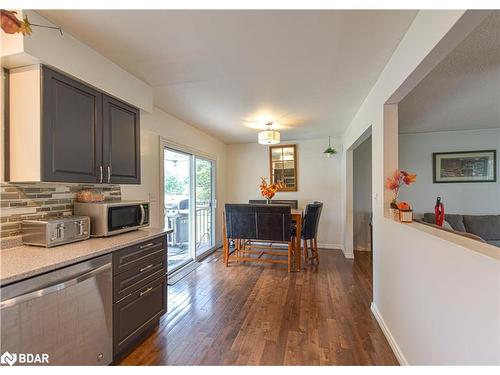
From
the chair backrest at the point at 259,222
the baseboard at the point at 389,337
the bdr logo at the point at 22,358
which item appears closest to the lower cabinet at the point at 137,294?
the bdr logo at the point at 22,358

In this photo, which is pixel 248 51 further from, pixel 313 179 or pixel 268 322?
pixel 313 179

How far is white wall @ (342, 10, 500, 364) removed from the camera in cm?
94

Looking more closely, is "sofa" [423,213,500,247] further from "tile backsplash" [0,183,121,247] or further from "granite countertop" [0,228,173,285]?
"tile backsplash" [0,183,121,247]

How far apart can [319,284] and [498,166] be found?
366cm

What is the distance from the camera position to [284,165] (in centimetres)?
502

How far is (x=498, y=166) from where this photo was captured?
12.4 feet

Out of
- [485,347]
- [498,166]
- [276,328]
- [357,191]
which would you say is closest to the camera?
[485,347]

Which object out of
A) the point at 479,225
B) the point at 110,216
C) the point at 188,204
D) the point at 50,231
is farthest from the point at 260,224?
the point at 479,225

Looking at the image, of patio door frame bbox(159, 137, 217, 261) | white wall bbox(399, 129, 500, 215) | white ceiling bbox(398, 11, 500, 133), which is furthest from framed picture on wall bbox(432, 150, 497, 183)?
patio door frame bbox(159, 137, 217, 261)

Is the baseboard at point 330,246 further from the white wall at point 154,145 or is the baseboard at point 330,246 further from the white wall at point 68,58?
the white wall at point 68,58

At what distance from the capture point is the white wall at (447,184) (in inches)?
150

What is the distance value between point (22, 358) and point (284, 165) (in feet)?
14.9
